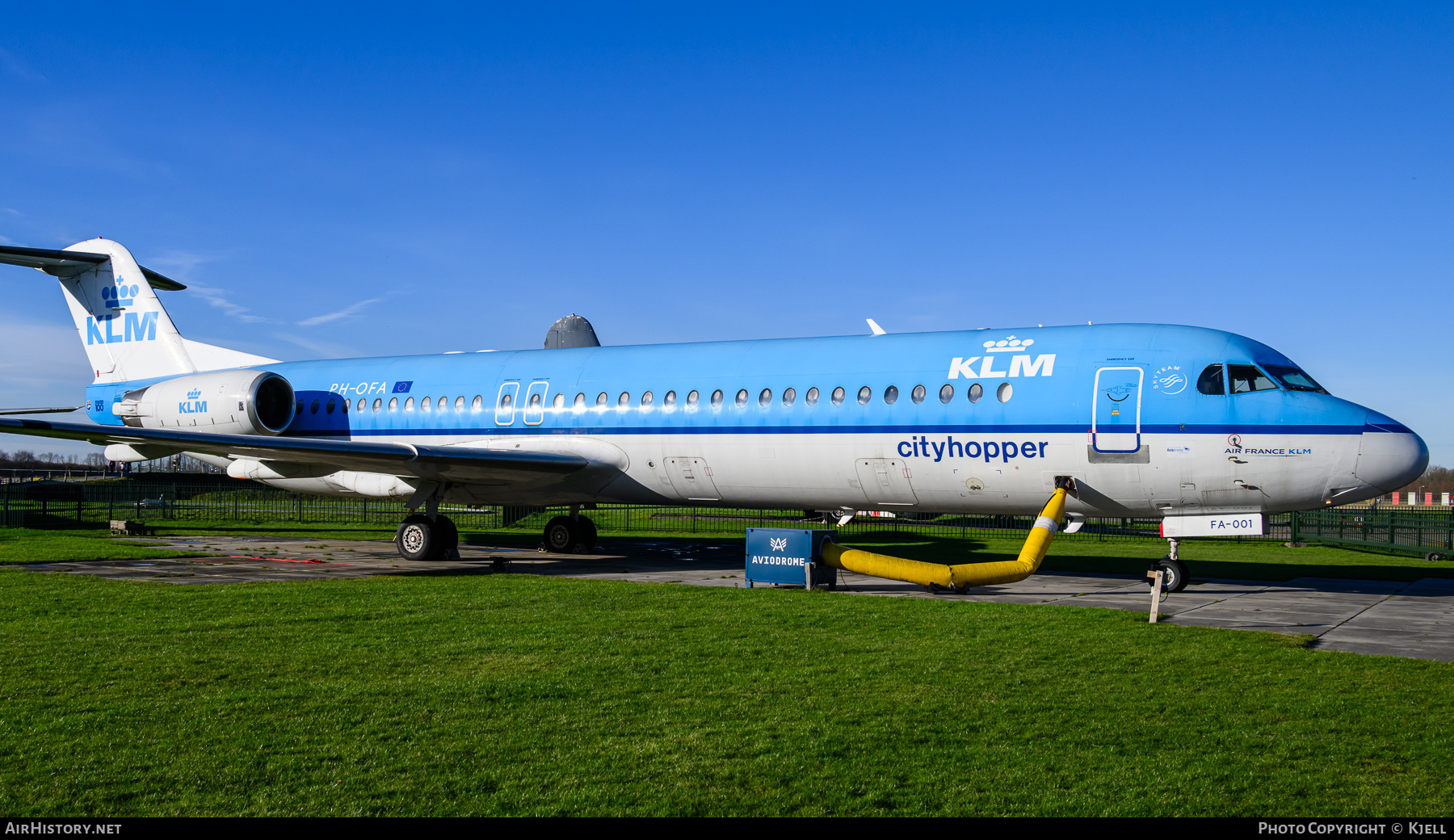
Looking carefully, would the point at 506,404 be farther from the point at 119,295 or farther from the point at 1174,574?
the point at 1174,574

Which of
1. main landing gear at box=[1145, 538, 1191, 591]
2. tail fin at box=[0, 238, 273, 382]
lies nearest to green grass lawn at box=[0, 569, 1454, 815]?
main landing gear at box=[1145, 538, 1191, 591]

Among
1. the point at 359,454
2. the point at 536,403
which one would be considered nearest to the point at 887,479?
the point at 536,403

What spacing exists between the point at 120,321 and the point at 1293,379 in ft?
86.3

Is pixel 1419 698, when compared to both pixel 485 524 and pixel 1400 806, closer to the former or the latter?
pixel 1400 806

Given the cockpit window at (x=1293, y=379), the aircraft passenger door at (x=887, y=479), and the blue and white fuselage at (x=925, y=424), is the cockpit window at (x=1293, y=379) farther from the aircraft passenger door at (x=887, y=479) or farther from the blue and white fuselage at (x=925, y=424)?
the aircraft passenger door at (x=887, y=479)

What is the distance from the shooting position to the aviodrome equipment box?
1485 centimetres

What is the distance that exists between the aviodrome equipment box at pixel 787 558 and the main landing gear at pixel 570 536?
325 inches

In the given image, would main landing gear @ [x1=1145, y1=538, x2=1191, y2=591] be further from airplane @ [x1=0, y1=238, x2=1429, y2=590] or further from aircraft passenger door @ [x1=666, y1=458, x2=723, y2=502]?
aircraft passenger door @ [x1=666, y1=458, x2=723, y2=502]

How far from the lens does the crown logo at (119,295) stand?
973 inches

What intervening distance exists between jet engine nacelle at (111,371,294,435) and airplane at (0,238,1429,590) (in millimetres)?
61

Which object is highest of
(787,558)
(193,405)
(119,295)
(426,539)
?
(119,295)

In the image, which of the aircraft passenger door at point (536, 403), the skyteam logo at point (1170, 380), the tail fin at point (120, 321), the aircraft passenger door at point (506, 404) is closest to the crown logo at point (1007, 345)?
the skyteam logo at point (1170, 380)

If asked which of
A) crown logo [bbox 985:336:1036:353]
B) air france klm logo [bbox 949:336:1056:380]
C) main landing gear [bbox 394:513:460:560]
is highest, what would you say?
crown logo [bbox 985:336:1036:353]

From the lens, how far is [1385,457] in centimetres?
1318
